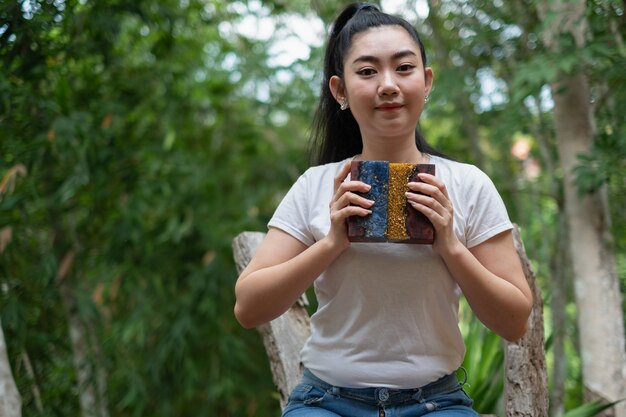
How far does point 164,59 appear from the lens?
3.65 metres

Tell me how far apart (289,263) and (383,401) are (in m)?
0.35

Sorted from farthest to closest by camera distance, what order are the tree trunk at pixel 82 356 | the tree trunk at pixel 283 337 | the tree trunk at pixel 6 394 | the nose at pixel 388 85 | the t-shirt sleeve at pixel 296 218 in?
the tree trunk at pixel 82 356, the tree trunk at pixel 283 337, the tree trunk at pixel 6 394, the t-shirt sleeve at pixel 296 218, the nose at pixel 388 85

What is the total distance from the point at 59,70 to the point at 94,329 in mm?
1278

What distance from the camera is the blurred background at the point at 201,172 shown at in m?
2.44

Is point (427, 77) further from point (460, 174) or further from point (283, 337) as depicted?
point (283, 337)

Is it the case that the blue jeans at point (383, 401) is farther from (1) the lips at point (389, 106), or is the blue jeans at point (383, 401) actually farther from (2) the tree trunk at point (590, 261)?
(2) the tree trunk at point (590, 261)

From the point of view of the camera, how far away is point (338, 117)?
5.67 ft

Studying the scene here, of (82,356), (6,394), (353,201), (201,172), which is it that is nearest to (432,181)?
(353,201)

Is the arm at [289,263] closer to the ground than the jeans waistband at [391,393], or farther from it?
farther from it

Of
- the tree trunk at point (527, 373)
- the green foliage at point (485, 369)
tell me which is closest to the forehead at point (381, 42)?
the tree trunk at point (527, 373)

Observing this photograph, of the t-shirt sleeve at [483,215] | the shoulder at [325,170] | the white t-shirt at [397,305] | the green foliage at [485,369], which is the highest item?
the shoulder at [325,170]

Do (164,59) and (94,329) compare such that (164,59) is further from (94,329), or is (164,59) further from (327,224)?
(327,224)

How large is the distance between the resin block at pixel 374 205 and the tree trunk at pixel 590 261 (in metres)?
1.33

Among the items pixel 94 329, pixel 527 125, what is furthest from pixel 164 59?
pixel 527 125
